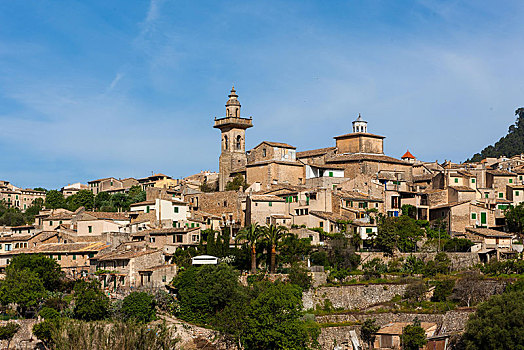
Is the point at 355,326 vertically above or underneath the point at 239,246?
underneath

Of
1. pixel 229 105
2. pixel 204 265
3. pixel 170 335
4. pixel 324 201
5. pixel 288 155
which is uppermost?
pixel 229 105

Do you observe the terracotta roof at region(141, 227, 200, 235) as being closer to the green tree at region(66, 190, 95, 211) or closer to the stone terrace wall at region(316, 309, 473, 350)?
the stone terrace wall at region(316, 309, 473, 350)

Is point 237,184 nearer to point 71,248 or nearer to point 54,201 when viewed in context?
point 71,248

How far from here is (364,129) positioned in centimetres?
8400

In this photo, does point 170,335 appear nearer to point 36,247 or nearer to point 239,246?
point 239,246

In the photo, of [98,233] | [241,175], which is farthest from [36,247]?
[241,175]

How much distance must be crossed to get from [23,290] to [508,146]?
119324 millimetres

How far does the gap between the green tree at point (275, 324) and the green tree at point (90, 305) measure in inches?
360

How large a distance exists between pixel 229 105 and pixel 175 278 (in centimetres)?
3186

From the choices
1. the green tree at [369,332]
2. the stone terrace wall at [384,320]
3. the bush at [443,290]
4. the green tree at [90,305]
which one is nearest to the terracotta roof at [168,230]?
the green tree at [90,305]

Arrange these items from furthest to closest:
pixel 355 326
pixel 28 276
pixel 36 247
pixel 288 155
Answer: pixel 288 155 < pixel 36 247 < pixel 28 276 < pixel 355 326

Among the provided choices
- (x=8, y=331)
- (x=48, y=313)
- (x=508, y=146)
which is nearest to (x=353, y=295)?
(x=48, y=313)

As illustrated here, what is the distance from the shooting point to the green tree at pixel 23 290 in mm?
54438

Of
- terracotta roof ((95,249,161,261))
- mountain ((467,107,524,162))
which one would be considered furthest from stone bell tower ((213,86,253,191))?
mountain ((467,107,524,162))
